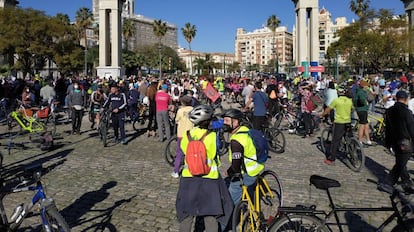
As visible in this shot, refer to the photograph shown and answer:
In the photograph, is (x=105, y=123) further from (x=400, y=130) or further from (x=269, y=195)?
(x=400, y=130)

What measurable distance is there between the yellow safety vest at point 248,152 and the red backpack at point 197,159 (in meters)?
0.63

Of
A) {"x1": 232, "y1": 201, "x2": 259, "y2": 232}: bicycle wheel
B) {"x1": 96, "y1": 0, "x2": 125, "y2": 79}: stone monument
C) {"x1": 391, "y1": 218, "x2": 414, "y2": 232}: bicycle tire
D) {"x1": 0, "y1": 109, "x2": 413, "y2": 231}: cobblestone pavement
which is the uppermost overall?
{"x1": 96, "y1": 0, "x2": 125, "y2": 79}: stone monument

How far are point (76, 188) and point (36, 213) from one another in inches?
121

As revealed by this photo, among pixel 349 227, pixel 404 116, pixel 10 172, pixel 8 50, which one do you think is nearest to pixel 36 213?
pixel 349 227

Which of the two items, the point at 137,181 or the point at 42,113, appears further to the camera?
the point at 42,113

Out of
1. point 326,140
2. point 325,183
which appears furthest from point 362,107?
point 325,183

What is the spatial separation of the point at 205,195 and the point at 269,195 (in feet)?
4.93

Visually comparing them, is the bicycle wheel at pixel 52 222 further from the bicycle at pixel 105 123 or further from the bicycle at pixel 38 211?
the bicycle at pixel 105 123

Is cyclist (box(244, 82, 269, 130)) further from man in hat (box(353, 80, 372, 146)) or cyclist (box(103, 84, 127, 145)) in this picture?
cyclist (box(103, 84, 127, 145))

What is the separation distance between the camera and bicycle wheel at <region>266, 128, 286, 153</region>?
10336 millimetres

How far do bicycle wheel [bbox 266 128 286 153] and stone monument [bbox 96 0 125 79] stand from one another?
31.1 metres

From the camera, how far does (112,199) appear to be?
6484mm

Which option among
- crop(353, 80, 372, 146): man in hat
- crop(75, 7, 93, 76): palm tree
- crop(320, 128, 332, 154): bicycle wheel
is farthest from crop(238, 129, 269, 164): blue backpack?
Answer: crop(75, 7, 93, 76): palm tree

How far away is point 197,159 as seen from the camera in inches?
145
